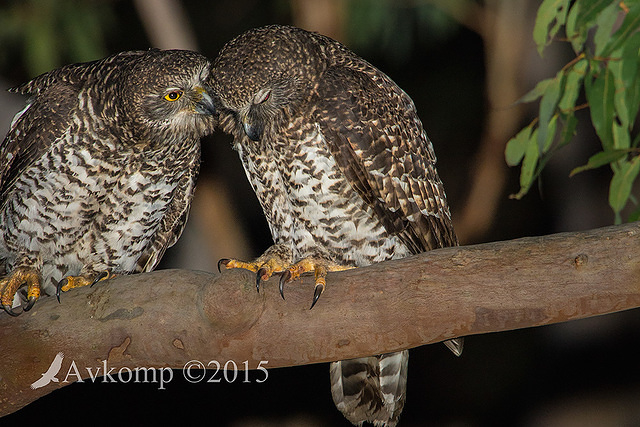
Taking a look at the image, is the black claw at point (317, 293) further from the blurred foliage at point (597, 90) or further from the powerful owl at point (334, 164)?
the blurred foliage at point (597, 90)

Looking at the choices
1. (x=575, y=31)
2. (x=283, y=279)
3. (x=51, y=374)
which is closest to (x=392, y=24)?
(x=575, y=31)

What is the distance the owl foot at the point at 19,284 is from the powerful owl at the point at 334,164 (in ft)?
2.94

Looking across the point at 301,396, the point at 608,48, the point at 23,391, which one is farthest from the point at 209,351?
the point at 301,396

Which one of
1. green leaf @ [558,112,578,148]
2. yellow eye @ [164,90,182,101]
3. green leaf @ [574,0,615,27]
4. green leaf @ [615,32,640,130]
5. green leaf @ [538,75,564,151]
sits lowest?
green leaf @ [558,112,578,148]

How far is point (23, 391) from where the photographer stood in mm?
3080

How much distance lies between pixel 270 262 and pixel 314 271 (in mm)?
450

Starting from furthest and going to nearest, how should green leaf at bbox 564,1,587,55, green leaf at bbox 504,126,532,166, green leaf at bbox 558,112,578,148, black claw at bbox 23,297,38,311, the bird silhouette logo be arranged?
1. green leaf at bbox 504,126,532,166
2. green leaf at bbox 564,1,587,55
3. green leaf at bbox 558,112,578,148
4. black claw at bbox 23,297,38,311
5. the bird silhouette logo

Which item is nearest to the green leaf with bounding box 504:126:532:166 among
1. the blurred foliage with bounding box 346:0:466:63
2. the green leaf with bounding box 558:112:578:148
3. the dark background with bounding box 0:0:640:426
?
the green leaf with bounding box 558:112:578:148

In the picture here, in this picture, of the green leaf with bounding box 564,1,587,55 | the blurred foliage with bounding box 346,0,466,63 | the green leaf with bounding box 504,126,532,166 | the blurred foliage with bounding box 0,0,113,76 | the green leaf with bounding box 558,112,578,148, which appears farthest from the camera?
the blurred foliage with bounding box 346,0,466,63

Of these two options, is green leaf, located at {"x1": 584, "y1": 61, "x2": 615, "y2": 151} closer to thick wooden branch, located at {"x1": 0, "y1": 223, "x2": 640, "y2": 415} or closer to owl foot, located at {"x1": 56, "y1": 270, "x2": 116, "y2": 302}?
thick wooden branch, located at {"x1": 0, "y1": 223, "x2": 640, "y2": 415}

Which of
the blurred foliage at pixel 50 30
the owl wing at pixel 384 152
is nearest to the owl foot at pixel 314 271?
the owl wing at pixel 384 152

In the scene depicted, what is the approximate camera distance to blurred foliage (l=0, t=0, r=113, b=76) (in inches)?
245

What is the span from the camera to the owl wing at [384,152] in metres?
3.31

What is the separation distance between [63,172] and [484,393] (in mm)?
6461
